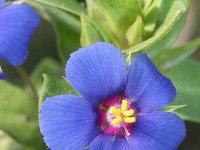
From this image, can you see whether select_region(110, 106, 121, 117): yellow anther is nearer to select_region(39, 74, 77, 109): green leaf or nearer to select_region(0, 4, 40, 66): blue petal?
select_region(39, 74, 77, 109): green leaf

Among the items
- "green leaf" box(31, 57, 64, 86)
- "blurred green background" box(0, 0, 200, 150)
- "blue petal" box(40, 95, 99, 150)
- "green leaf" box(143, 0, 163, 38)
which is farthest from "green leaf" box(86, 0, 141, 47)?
"blurred green background" box(0, 0, 200, 150)

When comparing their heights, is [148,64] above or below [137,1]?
below

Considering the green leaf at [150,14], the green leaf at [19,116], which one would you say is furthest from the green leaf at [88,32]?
the green leaf at [19,116]

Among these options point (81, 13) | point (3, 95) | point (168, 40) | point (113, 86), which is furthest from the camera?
point (3, 95)

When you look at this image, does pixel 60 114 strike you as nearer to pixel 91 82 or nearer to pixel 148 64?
pixel 91 82

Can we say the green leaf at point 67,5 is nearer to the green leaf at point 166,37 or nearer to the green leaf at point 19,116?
the green leaf at point 166,37

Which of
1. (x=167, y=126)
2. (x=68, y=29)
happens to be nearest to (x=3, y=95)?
(x=68, y=29)
